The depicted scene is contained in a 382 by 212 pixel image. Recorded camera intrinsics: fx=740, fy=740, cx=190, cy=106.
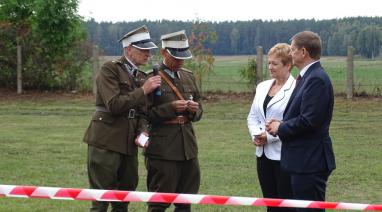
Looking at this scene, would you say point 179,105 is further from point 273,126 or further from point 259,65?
point 259,65

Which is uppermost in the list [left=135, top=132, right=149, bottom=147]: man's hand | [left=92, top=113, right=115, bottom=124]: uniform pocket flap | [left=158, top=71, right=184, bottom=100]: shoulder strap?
[left=158, top=71, right=184, bottom=100]: shoulder strap

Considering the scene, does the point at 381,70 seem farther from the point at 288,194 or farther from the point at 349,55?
the point at 288,194

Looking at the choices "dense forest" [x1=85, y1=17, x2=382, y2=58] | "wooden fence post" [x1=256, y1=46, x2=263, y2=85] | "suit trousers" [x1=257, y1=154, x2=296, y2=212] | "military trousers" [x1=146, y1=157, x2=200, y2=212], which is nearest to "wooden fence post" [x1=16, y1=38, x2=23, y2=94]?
"dense forest" [x1=85, y1=17, x2=382, y2=58]

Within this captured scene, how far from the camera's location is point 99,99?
645 cm

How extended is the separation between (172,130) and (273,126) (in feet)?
3.87

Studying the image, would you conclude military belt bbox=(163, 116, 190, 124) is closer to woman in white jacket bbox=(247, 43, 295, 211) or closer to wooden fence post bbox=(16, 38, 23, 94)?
woman in white jacket bbox=(247, 43, 295, 211)

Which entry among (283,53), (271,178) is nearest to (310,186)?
(271,178)

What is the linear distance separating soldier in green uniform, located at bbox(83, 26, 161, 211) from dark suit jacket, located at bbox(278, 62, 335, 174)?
52.0 inches

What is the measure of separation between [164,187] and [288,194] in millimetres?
1091

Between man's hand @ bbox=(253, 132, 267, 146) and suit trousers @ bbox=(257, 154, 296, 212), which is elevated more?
man's hand @ bbox=(253, 132, 267, 146)

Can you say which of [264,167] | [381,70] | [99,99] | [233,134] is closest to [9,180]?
[99,99]

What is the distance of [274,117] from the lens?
250 inches

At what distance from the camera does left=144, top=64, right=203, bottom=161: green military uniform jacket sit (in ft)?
21.4

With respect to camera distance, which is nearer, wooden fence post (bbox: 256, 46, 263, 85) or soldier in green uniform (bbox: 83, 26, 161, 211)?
soldier in green uniform (bbox: 83, 26, 161, 211)
